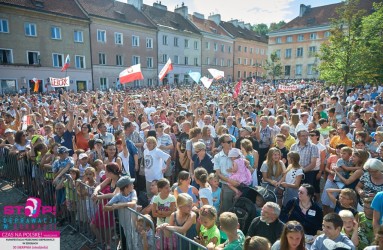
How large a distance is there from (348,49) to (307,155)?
12253 mm

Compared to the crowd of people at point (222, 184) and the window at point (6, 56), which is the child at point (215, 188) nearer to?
the crowd of people at point (222, 184)

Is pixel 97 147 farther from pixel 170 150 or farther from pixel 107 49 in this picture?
pixel 107 49

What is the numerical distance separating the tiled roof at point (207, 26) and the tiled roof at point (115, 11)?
44.1 feet

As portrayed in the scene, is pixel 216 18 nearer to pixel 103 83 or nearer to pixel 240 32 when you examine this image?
pixel 240 32

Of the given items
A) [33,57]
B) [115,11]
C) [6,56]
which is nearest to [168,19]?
[115,11]

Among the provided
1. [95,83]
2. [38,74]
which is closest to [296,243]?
[38,74]

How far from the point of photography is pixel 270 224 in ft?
11.7

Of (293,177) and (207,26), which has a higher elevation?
(207,26)

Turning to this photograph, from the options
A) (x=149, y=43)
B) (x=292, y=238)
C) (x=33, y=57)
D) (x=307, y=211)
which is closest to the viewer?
(x=292, y=238)

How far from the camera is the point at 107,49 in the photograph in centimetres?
3825

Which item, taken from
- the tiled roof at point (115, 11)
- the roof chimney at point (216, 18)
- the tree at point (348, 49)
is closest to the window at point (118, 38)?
the tiled roof at point (115, 11)

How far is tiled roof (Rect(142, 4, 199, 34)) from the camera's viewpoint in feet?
151

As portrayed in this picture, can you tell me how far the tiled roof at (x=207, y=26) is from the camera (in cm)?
5414

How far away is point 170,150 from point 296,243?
4628 mm
